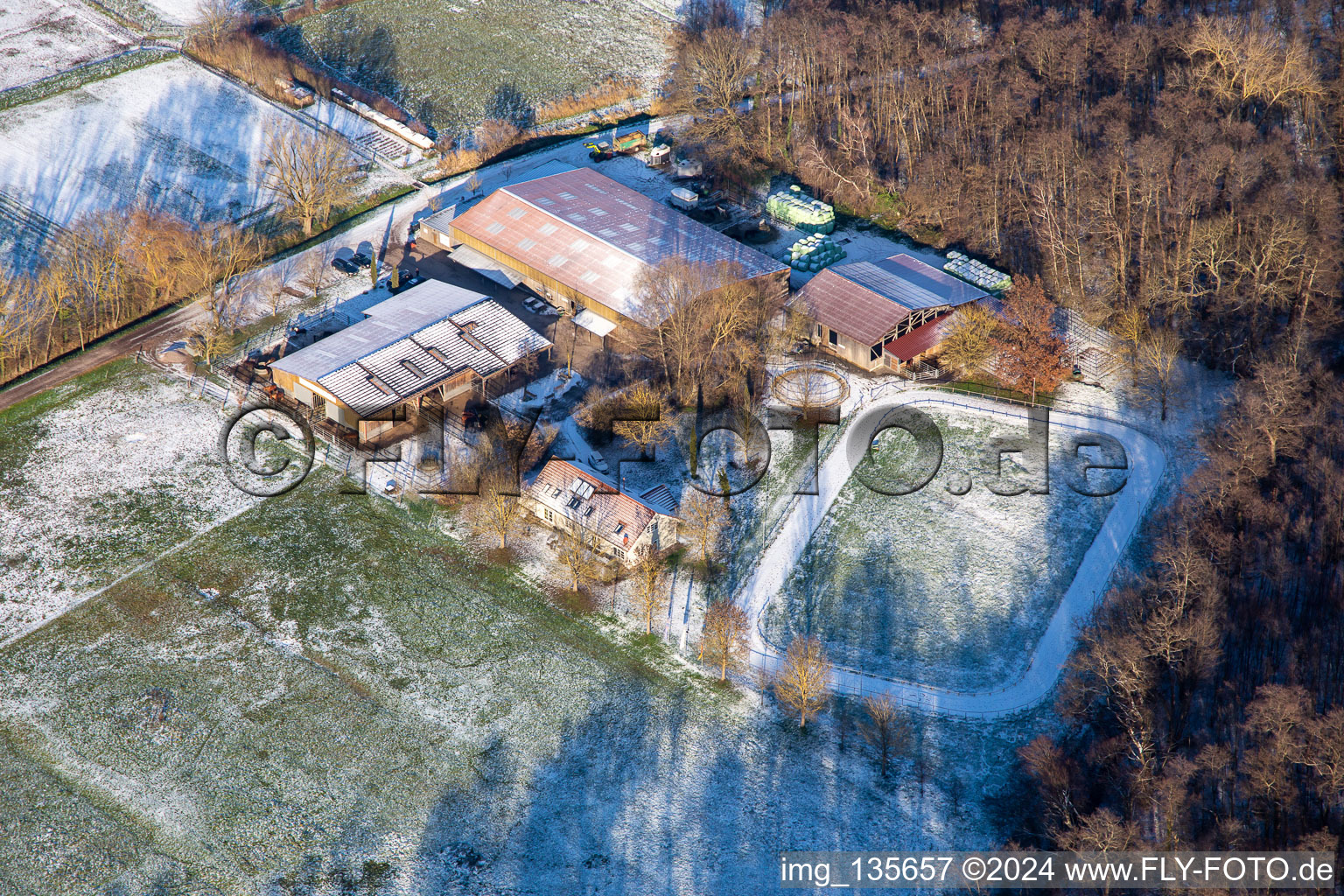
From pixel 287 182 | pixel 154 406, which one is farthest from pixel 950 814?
pixel 287 182

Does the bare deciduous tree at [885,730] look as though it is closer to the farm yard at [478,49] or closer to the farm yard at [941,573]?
the farm yard at [941,573]

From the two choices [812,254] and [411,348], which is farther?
[812,254]

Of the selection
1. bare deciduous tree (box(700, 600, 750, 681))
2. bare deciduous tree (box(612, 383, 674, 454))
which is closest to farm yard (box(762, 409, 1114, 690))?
bare deciduous tree (box(700, 600, 750, 681))

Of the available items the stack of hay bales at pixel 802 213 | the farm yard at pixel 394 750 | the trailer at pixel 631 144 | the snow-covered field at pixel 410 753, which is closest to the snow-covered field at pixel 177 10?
the trailer at pixel 631 144

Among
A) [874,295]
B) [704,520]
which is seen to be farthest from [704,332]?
[874,295]

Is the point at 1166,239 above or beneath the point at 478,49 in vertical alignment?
above

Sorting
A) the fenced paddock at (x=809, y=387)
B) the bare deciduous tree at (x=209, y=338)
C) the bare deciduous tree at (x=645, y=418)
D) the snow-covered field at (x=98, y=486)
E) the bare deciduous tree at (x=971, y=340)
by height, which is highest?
the bare deciduous tree at (x=971, y=340)

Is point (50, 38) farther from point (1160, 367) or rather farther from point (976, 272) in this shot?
point (1160, 367)
